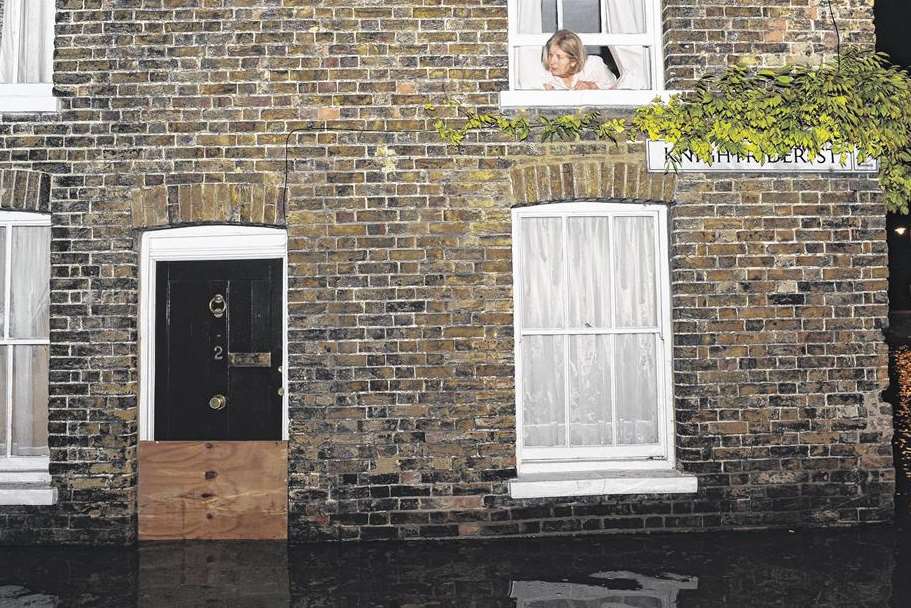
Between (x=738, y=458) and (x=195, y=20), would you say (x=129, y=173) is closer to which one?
(x=195, y=20)

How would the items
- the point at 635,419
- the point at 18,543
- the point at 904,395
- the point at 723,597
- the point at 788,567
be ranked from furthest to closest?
the point at 904,395 < the point at 635,419 < the point at 18,543 < the point at 788,567 < the point at 723,597

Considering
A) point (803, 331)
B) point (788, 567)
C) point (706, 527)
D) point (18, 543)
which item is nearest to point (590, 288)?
point (803, 331)

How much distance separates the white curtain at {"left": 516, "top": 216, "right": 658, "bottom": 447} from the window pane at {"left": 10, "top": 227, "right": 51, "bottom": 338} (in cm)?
371

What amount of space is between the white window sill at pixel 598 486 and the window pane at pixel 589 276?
119 cm

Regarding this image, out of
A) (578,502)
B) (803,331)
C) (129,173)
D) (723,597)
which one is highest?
(129,173)

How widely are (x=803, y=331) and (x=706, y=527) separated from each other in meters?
1.64

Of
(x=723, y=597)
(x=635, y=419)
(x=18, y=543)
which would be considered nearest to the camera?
(x=723, y=597)

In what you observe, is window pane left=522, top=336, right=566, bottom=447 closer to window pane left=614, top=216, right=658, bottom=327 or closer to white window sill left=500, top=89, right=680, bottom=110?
window pane left=614, top=216, right=658, bottom=327

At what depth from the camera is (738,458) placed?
5.33m

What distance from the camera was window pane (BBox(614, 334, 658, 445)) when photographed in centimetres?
559

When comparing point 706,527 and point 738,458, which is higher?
point 738,458

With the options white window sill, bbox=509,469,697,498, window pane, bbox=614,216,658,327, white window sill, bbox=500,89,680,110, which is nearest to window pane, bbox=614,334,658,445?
window pane, bbox=614,216,658,327

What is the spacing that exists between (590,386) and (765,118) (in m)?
2.35

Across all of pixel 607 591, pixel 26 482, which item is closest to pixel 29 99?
pixel 26 482
